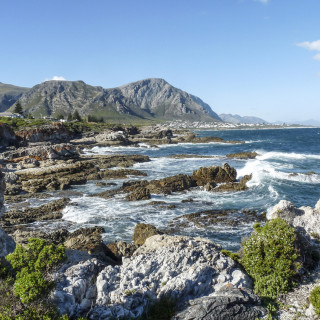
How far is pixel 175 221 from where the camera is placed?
26.3 meters

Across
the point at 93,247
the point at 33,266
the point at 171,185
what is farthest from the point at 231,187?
the point at 33,266

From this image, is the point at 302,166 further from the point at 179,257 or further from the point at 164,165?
the point at 179,257

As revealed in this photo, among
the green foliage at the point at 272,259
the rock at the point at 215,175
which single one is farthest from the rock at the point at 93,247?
the rock at the point at 215,175

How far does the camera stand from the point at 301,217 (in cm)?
1759

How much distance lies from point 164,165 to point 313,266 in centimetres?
4710

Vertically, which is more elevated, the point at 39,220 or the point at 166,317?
the point at 166,317

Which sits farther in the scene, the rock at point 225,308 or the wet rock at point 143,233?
the wet rock at point 143,233

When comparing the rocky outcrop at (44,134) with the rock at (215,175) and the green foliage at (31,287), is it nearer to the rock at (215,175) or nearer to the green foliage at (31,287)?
the rock at (215,175)

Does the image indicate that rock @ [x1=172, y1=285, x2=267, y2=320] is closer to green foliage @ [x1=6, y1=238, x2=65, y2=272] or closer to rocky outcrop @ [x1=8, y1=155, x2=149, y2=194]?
green foliage @ [x1=6, y1=238, x2=65, y2=272]

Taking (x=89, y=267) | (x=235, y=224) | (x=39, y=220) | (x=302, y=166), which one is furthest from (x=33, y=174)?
(x=302, y=166)

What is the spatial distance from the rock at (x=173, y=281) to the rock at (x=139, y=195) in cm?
2021

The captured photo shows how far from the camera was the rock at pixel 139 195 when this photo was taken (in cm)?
3393

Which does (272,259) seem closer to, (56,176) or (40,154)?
(56,176)

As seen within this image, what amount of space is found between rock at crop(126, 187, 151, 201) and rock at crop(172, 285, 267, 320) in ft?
76.2
